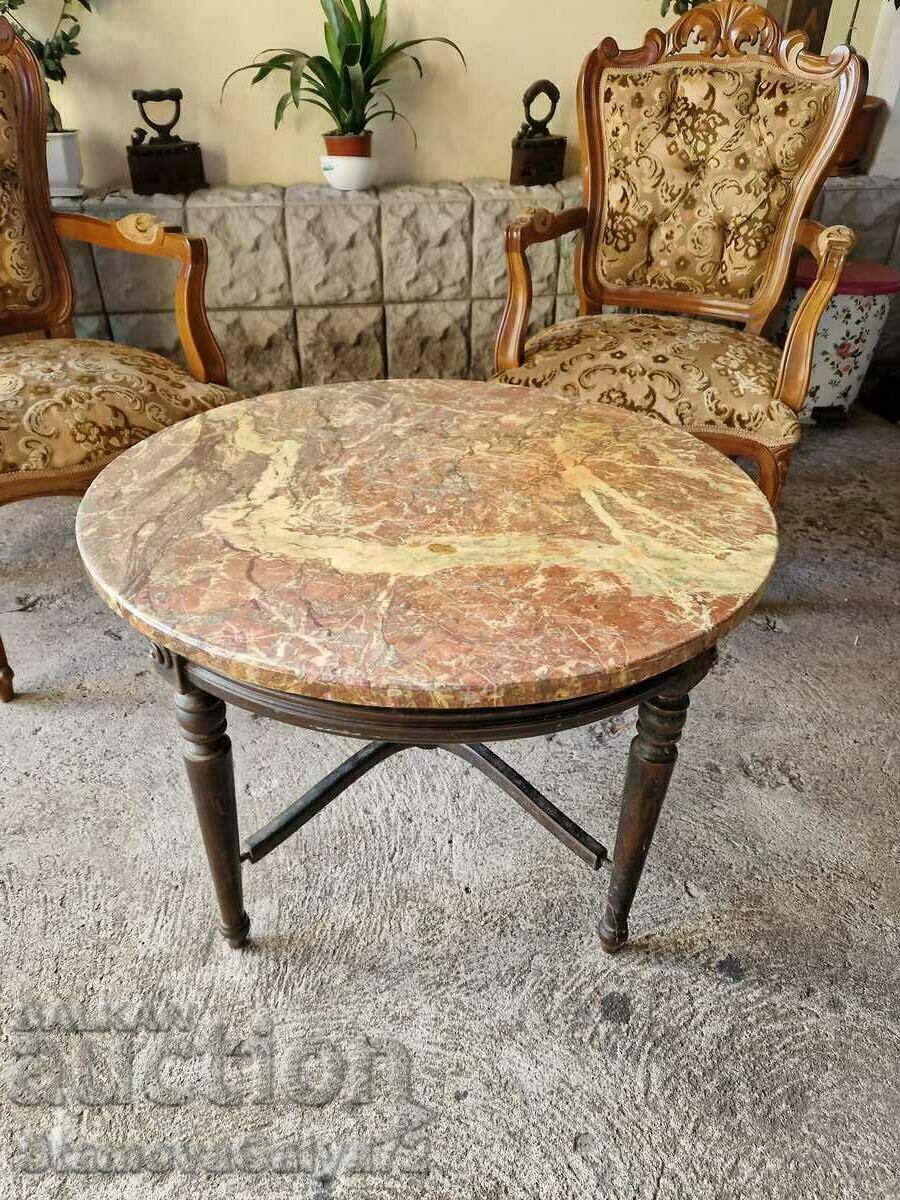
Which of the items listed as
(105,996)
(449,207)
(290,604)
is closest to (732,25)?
(449,207)

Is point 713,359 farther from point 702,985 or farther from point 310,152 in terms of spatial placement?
point 310,152

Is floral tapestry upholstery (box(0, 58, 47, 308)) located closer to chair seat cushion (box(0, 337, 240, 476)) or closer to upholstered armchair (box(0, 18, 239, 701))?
upholstered armchair (box(0, 18, 239, 701))

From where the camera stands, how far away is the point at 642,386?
1.85 meters

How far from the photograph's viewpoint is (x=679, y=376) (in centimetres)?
184

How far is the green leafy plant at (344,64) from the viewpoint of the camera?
94.0 inches

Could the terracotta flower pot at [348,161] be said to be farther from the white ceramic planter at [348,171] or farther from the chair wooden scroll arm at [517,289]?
the chair wooden scroll arm at [517,289]

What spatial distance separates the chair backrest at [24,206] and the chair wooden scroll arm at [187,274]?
196 mm

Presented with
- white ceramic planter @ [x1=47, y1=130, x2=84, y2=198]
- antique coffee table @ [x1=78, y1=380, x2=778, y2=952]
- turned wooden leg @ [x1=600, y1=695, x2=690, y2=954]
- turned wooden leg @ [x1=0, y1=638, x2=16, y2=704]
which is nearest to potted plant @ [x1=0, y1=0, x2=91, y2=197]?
white ceramic planter @ [x1=47, y1=130, x2=84, y2=198]

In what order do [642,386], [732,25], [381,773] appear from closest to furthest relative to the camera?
[381,773], [642,386], [732,25]

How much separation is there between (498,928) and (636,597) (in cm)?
65

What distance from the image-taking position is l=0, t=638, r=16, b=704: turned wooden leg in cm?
168

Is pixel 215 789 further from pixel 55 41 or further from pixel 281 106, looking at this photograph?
pixel 55 41

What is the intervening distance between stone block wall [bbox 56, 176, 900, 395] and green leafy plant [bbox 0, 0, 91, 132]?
0.31 metres

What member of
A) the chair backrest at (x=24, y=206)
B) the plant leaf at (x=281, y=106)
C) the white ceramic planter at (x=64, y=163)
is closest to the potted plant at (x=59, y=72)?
the white ceramic planter at (x=64, y=163)
